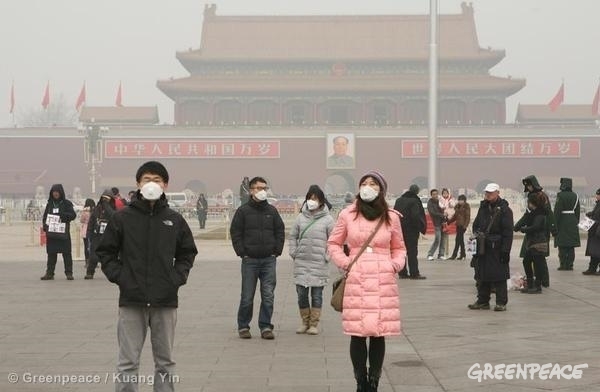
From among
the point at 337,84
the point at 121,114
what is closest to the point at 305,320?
the point at 337,84

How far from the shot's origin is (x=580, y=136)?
174 feet

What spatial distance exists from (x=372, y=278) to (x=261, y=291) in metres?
2.77

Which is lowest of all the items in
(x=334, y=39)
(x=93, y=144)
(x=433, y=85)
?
(x=93, y=144)

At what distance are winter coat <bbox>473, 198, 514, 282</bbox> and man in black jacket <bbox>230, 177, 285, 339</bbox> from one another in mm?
2299

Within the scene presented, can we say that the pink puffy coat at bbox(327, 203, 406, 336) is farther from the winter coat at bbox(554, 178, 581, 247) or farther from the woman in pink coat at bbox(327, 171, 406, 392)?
the winter coat at bbox(554, 178, 581, 247)

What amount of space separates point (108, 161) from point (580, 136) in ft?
78.1

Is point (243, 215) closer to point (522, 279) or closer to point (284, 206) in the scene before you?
point (522, 279)

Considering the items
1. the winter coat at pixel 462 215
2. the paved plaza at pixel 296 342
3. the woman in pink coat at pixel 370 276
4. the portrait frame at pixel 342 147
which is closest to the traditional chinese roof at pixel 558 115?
the portrait frame at pixel 342 147

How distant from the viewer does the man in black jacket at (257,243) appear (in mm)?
8180

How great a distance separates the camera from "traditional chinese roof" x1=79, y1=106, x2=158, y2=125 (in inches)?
2295

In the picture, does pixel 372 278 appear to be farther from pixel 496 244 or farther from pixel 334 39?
pixel 334 39

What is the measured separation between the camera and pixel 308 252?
8.55 metres

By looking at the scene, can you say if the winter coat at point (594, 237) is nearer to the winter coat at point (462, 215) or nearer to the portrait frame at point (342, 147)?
the winter coat at point (462, 215)

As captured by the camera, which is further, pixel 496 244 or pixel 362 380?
pixel 496 244
